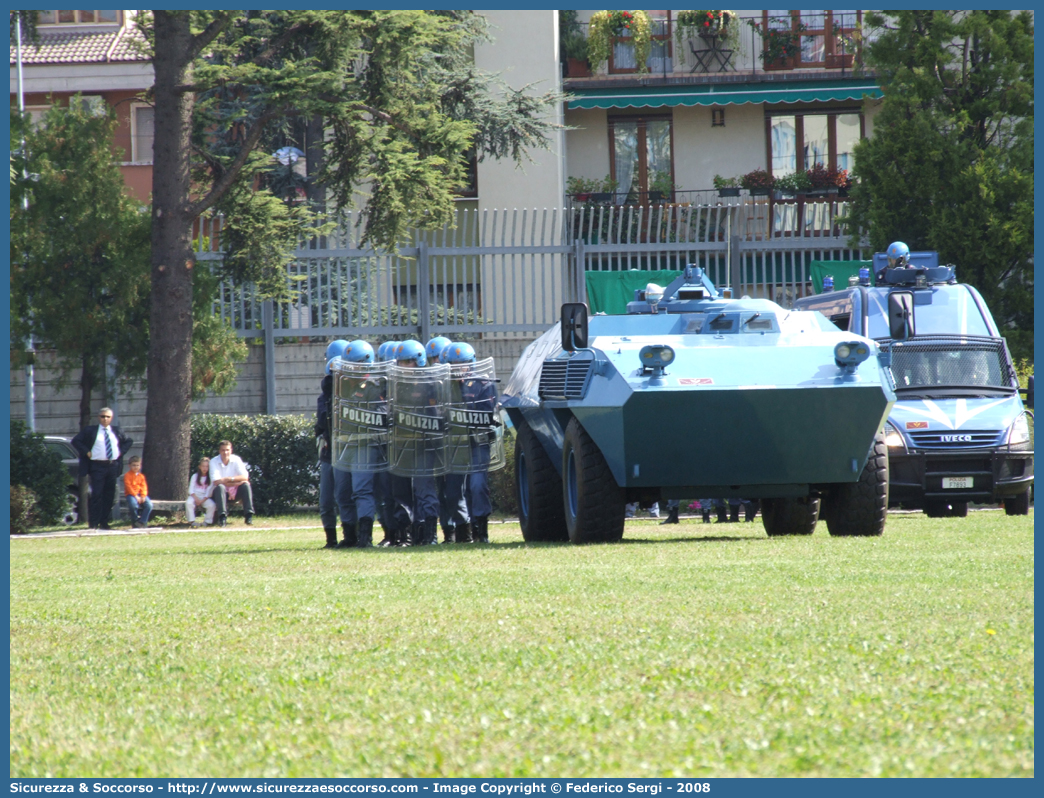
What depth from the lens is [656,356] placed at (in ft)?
37.7

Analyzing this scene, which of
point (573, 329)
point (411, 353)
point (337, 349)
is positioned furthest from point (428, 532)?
point (573, 329)

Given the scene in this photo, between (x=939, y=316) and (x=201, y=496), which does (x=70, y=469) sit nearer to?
(x=201, y=496)

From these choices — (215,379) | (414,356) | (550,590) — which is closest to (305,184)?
(215,379)

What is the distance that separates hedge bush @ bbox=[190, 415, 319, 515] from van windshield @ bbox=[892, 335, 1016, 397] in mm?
9535

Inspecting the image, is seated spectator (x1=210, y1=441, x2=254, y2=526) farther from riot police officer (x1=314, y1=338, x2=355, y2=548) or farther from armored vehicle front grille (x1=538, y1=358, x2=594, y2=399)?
armored vehicle front grille (x1=538, y1=358, x2=594, y2=399)

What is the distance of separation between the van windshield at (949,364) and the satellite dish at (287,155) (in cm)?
1569

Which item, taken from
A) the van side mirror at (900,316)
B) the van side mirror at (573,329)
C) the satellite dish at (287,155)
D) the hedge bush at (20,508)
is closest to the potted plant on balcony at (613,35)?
the satellite dish at (287,155)

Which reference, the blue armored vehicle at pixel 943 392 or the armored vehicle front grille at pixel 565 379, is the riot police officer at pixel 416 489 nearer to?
the armored vehicle front grille at pixel 565 379

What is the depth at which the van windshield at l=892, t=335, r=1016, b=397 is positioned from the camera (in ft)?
53.9

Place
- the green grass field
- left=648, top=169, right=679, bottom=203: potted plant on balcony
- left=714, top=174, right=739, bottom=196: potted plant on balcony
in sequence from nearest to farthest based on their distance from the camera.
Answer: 1. the green grass field
2. left=714, top=174, right=739, bottom=196: potted plant on balcony
3. left=648, top=169, right=679, bottom=203: potted plant on balcony

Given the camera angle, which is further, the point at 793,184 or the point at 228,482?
the point at 793,184

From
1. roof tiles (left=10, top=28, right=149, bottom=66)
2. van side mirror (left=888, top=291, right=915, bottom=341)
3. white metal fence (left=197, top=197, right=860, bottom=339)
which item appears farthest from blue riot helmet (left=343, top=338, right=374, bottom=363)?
roof tiles (left=10, top=28, right=149, bottom=66)

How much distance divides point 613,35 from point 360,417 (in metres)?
24.7
